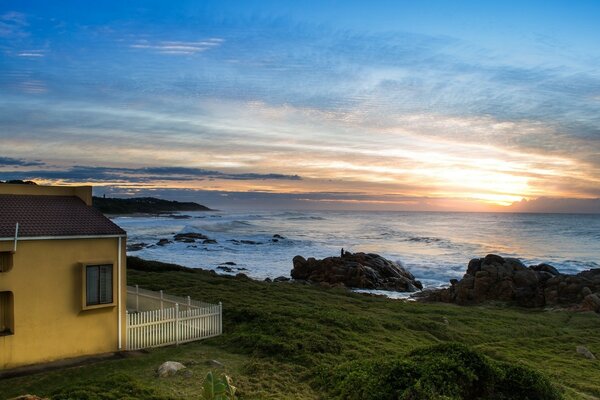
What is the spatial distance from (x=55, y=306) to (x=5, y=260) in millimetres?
1894

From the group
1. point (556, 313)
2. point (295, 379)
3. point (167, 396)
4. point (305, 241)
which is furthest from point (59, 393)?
point (305, 241)

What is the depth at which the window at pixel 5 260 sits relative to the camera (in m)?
14.0

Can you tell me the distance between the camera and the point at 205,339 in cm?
1762

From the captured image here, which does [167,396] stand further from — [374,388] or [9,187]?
[9,187]

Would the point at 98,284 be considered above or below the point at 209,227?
above

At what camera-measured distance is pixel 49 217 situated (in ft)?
50.5

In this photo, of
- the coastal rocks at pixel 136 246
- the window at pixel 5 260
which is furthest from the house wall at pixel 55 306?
the coastal rocks at pixel 136 246

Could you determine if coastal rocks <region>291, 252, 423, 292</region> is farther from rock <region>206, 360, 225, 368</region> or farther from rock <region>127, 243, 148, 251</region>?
rock <region>206, 360, 225, 368</region>

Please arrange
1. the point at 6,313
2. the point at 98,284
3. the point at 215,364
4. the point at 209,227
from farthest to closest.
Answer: the point at 209,227 → the point at 98,284 → the point at 215,364 → the point at 6,313

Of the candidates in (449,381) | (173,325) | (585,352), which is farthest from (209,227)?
(449,381)

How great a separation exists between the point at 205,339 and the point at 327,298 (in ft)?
41.0

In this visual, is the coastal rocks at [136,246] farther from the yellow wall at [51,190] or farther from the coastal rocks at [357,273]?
the yellow wall at [51,190]

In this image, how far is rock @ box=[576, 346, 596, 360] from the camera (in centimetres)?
1997

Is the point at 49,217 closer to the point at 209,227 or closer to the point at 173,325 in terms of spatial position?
the point at 173,325
